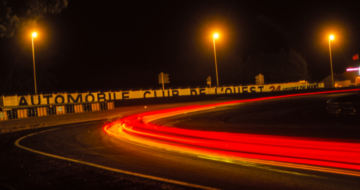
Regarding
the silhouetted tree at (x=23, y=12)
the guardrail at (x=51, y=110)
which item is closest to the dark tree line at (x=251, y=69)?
the guardrail at (x=51, y=110)

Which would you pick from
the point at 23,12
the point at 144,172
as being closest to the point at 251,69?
the point at 23,12

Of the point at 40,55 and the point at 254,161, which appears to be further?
the point at 40,55

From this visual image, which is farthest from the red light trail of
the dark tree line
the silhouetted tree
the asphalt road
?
the dark tree line

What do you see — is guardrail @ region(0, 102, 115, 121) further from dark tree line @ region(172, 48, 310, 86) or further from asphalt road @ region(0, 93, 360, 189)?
dark tree line @ region(172, 48, 310, 86)

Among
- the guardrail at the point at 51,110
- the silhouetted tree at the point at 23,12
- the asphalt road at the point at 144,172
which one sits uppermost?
the silhouetted tree at the point at 23,12

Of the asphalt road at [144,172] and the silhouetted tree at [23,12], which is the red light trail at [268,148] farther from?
the silhouetted tree at [23,12]

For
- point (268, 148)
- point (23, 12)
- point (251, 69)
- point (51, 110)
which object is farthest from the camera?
point (251, 69)

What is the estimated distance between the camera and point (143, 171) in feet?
22.9

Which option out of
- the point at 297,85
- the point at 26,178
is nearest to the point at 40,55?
the point at 297,85

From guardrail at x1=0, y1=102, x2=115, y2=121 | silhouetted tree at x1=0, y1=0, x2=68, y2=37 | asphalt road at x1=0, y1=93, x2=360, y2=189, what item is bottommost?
asphalt road at x1=0, y1=93, x2=360, y2=189

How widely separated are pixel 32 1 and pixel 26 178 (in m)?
7.48

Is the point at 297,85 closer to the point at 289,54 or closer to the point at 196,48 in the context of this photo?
the point at 289,54

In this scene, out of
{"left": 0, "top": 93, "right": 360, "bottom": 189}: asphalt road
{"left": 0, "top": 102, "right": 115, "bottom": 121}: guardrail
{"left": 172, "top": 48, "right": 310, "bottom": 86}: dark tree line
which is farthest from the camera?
{"left": 172, "top": 48, "right": 310, "bottom": 86}: dark tree line

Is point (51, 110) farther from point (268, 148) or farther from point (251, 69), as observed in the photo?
point (251, 69)
